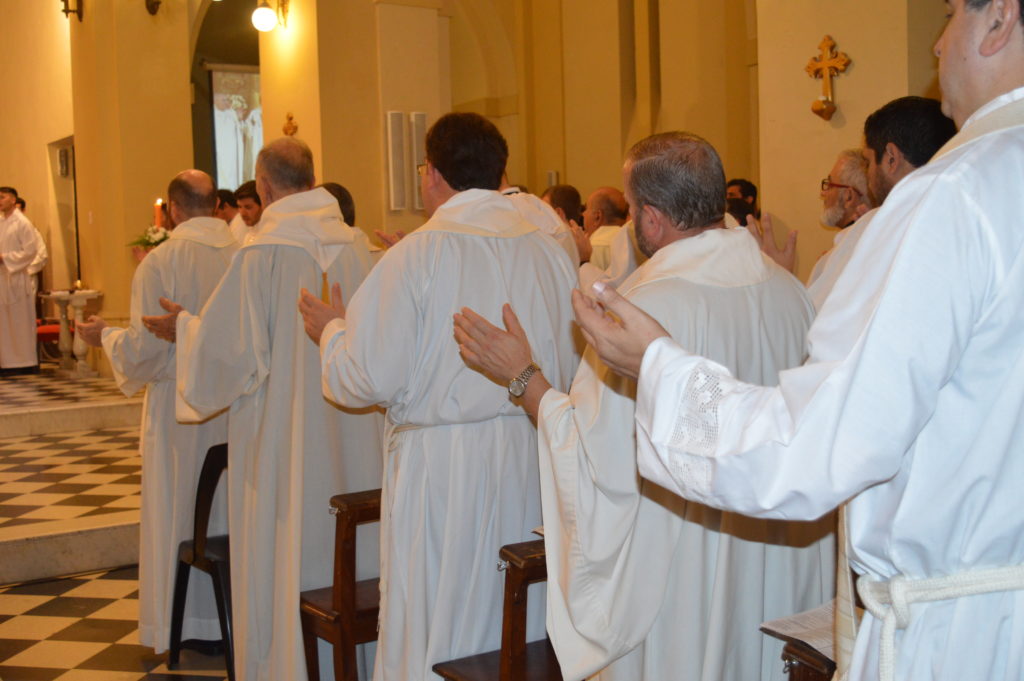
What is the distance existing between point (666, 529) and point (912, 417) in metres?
1.14

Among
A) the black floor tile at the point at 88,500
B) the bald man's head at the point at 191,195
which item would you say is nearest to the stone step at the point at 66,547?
the black floor tile at the point at 88,500

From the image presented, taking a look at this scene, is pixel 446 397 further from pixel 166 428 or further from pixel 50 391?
pixel 50 391

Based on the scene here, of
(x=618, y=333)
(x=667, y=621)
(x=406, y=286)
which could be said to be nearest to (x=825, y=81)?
(x=406, y=286)

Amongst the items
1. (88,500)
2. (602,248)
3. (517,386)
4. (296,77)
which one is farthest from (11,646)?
(296,77)

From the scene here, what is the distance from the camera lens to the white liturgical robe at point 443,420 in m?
3.25

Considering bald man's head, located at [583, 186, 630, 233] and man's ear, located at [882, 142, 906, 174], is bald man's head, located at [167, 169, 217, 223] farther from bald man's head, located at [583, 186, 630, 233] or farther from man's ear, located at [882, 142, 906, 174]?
man's ear, located at [882, 142, 906, 174]

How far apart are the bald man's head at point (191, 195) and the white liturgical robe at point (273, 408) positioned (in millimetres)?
1087

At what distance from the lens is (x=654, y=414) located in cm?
143

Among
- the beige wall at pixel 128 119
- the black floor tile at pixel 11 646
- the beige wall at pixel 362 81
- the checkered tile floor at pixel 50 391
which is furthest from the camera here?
the beige wall at pixel 128 119

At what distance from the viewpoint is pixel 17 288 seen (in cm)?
1326

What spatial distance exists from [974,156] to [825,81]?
4721 mm

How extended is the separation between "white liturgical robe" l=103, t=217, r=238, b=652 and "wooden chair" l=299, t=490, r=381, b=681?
125cm

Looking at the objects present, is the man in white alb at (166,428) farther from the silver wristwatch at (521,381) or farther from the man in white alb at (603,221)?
the man in white alb at (603,221)

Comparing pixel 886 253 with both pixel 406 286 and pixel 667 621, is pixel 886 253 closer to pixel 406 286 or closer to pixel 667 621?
pixel 667 621
